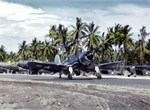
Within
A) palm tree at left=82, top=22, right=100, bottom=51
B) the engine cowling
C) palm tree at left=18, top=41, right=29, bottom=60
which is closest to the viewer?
the engine cowling

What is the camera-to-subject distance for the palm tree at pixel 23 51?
7151 inches

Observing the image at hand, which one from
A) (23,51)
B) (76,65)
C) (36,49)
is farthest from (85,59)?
(23,51)

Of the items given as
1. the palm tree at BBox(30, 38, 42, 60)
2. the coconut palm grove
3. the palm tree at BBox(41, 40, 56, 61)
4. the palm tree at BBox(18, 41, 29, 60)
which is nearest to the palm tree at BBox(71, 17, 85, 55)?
the coconut palm grove

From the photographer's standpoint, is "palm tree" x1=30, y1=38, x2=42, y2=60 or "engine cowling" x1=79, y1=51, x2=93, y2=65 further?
"palm tree" x1=30, y1=38, x2=42, y2=60

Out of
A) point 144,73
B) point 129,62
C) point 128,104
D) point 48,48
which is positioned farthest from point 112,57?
point 128,104

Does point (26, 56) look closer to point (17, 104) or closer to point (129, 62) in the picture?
point (129, 62)

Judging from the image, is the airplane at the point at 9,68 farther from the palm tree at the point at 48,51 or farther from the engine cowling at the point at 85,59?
the engine cowling at the point at 85,59

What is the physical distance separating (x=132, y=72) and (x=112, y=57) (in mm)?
49145

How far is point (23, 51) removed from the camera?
608 feet

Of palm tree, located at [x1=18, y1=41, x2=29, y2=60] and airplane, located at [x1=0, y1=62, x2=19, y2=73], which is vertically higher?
palm tree, located at [x1=18, y1=41, x2=29, y2=60]

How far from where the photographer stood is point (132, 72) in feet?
281

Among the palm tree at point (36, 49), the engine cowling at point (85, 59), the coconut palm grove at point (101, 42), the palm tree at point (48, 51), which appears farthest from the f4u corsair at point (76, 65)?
the palm tree at point (36, 49)

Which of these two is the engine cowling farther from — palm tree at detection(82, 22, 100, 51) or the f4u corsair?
palm tree at detection(82, 22, 100, 51)

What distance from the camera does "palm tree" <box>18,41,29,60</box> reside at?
182 meters
